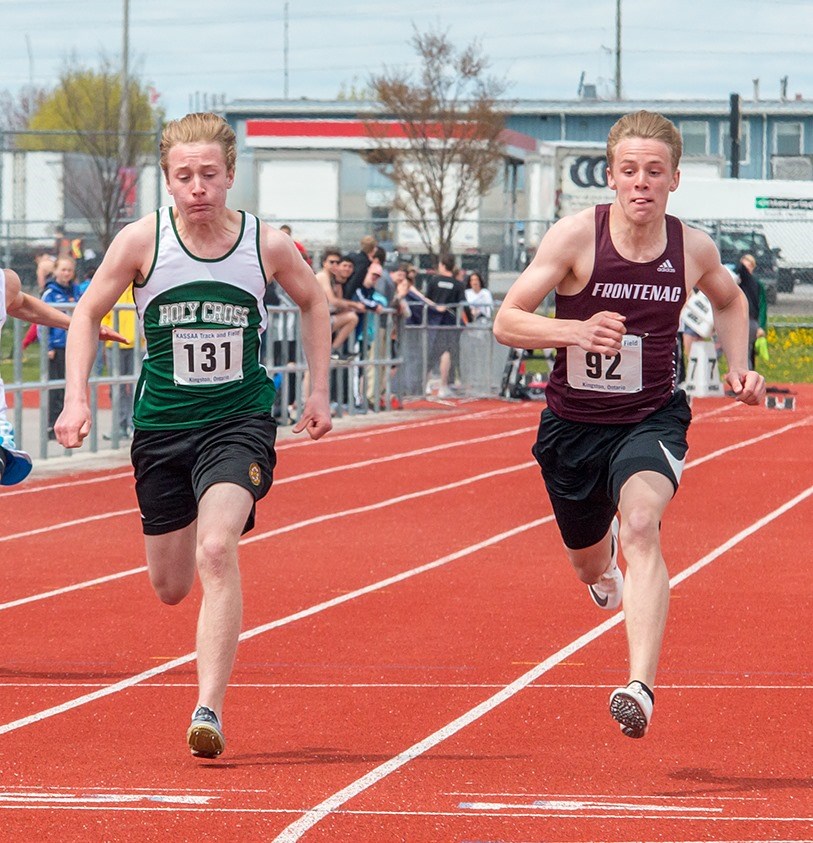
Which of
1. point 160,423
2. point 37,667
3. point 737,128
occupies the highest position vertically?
point 737,128

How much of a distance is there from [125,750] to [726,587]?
456 cm

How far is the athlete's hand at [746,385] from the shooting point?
6293 millimetres

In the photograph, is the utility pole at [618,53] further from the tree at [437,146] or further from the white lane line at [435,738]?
the white lane line at [435,738]

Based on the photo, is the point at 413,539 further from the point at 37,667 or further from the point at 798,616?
the point at 37,667

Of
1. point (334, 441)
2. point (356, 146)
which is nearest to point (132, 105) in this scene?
point (356, 146)

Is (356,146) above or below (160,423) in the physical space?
above

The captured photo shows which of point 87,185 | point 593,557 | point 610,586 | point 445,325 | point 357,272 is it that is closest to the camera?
point 593,557

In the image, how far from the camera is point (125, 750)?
5.83 metres

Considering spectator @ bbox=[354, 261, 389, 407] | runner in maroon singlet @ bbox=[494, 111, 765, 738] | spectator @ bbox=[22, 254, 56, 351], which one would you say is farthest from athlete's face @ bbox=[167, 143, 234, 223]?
spectator @ bbox=[354, 261, 389, 407]

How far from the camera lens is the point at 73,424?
591 centimetres

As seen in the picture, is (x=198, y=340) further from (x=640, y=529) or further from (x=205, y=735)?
(x=640, y=529)

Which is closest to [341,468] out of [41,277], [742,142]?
[41,277]

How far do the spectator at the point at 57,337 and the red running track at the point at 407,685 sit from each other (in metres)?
3.08

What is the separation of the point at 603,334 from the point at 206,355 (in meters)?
1.29
